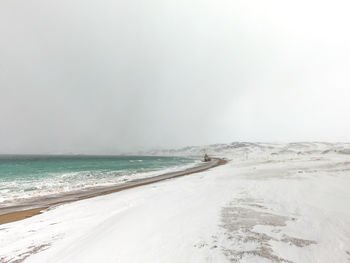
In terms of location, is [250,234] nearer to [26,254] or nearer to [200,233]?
[200,233]

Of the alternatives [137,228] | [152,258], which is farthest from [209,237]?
[137,228]

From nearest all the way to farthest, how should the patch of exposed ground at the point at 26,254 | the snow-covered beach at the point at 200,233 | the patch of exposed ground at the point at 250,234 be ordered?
the patch of exposed ground at the point at 250,234 → the snow-covered beach at the point at 200,233 → the patch of exposed ground at the point at 26,254

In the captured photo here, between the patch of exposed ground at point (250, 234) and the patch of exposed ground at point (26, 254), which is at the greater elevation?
the patch of exposed ground at point (250, 234)

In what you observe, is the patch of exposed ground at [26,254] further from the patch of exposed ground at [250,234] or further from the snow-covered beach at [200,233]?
the patch of exposed ground at [250,234]

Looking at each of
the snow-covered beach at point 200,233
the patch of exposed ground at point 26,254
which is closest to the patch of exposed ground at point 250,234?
Result: the snow-covered beach at point 200,233

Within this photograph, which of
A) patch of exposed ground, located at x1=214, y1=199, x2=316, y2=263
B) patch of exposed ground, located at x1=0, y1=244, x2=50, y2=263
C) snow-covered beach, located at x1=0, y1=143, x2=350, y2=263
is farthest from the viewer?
patch of exposed ground, located at x1=0, y1=244, x2=50, y2=263

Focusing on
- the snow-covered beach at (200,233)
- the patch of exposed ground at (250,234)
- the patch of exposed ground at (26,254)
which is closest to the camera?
the patch of exposed ground at (250,234)

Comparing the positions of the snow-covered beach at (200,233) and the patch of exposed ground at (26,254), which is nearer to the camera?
the snow-covered beach at (200,233)

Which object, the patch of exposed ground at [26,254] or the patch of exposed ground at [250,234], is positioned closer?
the patch of exposed ground at [250,234]

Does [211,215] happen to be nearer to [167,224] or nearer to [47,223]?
[167,224]

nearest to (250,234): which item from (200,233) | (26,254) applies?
(200,233)

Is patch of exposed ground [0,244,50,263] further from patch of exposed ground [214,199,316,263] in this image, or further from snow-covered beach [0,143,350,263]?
patch of exposed ground [214,199,316,263]

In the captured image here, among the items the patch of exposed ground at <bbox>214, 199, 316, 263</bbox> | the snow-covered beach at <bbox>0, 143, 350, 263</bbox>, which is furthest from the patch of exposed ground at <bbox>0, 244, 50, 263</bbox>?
the patch of exposed ground at <bbox>214, 199, 316, 263</bbox>

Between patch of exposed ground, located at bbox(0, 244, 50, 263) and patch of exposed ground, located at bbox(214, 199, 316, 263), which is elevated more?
patch of exposed ground, located at bbox(214, 199, 316, 263)
